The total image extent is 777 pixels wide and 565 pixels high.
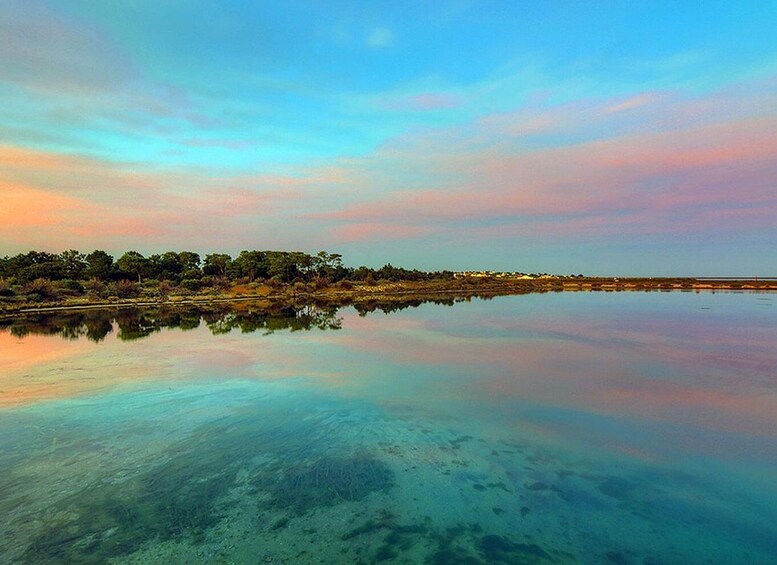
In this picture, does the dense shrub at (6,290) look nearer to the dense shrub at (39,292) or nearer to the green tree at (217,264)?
the dense shrub at (39,292)

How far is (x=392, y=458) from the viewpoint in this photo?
7777 millimetres

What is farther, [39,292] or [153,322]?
[39,292]

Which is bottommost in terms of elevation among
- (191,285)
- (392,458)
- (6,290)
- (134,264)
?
(392,458)

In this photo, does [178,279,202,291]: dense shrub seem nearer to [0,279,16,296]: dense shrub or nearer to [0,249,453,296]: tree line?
[0,249,453,296]: tree line

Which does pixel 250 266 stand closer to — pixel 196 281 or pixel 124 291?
pixel 196 281

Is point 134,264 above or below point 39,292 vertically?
above

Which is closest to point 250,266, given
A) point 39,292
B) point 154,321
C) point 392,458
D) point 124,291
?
point 124,291

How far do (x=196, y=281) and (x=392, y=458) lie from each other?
62.8 meters

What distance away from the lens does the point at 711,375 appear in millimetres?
13117

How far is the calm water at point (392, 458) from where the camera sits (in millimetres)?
5355

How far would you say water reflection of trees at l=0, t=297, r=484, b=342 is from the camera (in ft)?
80.3

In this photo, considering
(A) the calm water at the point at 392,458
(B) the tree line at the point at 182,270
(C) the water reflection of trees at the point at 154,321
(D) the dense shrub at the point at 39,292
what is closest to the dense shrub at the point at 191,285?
(B) the tree line at the point at 182,270

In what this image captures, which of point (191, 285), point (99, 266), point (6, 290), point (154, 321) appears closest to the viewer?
point (154, 321)

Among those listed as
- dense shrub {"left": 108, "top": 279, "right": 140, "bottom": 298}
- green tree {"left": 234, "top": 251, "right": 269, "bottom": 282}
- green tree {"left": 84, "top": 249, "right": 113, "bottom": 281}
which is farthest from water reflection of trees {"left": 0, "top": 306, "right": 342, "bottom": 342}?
green tree {"left": 234, "top": 251, "right": 269, "bottom": 282}
